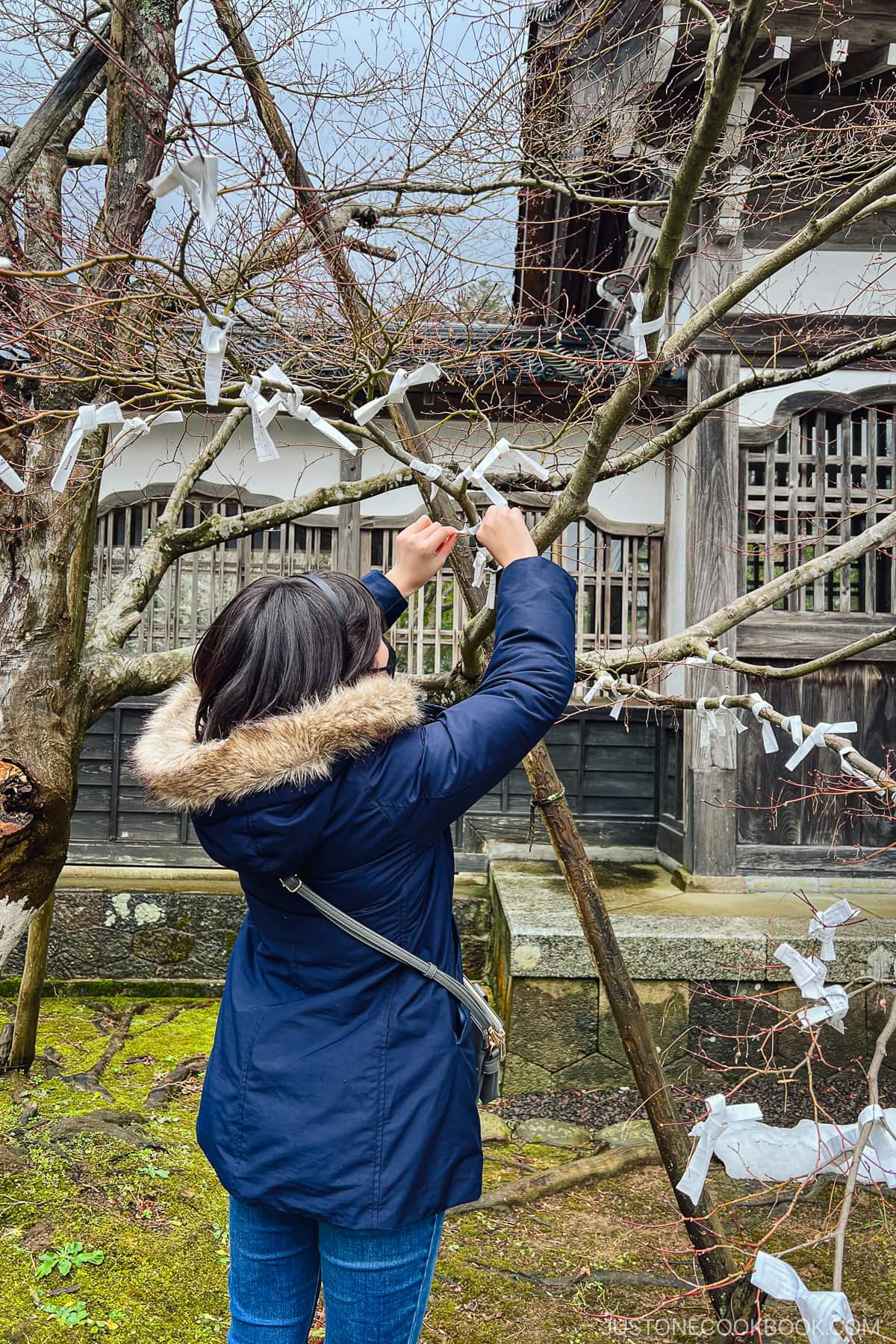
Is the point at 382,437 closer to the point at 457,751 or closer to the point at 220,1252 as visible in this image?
the point at 457,751

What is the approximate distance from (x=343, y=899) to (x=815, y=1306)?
1099 mm

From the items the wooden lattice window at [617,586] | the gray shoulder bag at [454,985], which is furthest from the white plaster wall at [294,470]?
the gray shoulder bag at [454,985]

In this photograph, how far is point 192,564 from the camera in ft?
22.1

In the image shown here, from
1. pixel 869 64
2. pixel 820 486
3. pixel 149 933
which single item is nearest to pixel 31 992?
pixel 149 933

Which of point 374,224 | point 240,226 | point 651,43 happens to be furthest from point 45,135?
point 651,43

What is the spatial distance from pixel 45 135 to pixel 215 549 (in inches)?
129

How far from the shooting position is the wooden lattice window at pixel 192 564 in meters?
6.66

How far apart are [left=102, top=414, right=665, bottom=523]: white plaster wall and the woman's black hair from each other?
5100mm

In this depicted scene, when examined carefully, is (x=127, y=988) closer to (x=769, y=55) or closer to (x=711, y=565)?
(x=711, y=565)

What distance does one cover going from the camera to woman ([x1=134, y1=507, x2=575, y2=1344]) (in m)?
1.47

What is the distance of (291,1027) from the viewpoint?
1576 millimetres

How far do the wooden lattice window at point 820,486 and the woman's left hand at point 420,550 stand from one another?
4785 millimetres

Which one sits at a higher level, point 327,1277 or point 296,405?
point 296,405

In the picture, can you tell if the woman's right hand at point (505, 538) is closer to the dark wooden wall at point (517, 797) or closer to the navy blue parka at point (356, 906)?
the navy blue parka at point (356, 906)
